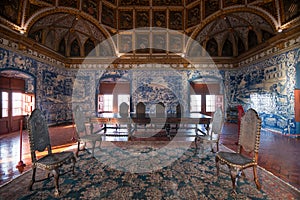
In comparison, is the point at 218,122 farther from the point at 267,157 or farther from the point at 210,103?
the point at 210,103

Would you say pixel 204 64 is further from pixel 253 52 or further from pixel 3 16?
pixel 3 16

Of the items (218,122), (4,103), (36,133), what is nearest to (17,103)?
(4,103)

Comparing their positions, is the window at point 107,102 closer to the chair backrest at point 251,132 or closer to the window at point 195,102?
the window at point 195,102

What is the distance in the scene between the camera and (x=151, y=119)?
188 inches

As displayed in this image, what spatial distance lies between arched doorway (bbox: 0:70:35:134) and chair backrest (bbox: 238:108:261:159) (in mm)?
7812

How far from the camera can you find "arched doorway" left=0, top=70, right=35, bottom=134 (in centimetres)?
687

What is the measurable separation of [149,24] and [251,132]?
8.41 meters

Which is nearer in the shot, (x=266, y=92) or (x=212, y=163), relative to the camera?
(x=212, y=163)

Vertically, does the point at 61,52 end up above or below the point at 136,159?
above

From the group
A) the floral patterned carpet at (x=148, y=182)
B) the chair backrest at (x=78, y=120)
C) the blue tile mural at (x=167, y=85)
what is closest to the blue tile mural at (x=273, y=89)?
the blue tile mural at (x=167, y=85)

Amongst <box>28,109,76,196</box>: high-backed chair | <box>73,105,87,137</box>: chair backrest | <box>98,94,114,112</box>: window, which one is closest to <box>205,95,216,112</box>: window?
<box>98,94,114,112</box>: window

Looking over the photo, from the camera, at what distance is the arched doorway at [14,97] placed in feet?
22.5

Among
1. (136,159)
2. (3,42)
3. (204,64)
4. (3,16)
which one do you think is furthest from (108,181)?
(204,64)

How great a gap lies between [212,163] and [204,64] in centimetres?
809
